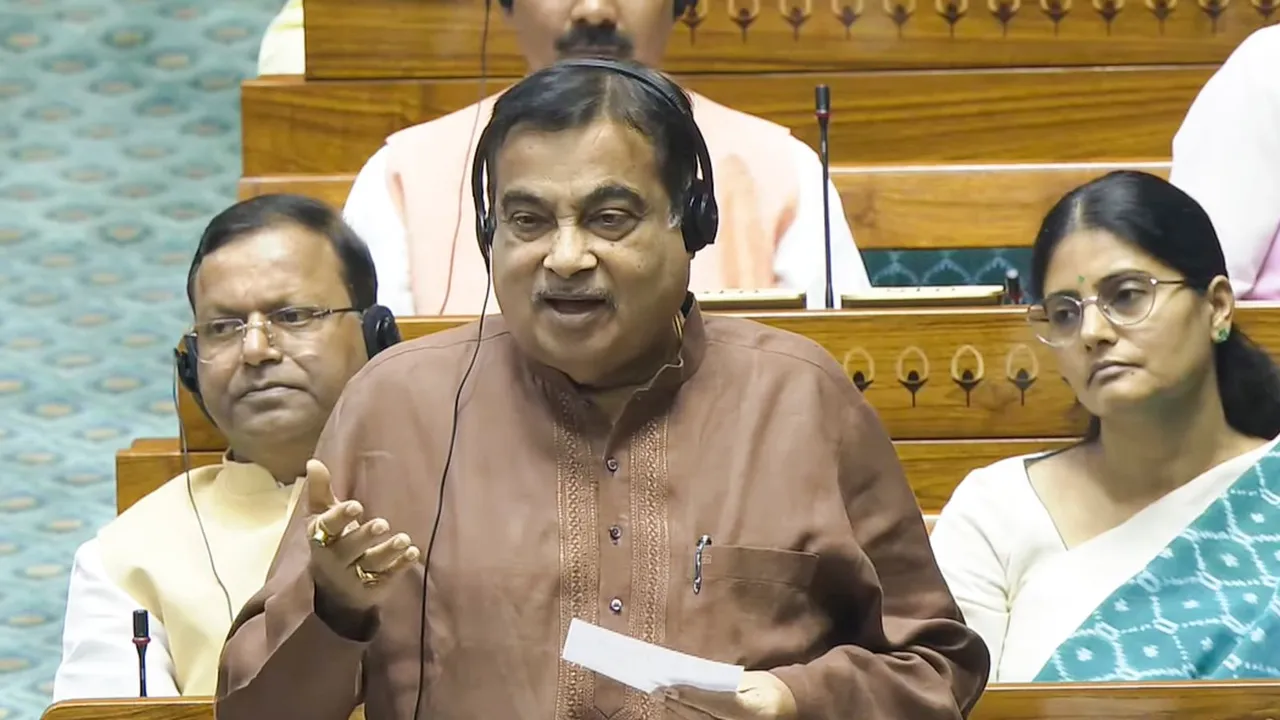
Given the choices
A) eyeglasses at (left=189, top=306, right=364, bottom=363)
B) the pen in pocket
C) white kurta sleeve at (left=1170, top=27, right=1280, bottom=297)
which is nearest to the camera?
the pen in pocket

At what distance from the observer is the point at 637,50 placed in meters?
2.39

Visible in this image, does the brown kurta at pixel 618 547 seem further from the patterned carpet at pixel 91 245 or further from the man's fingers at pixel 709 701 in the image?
the patterned carpet at pixel 91 245

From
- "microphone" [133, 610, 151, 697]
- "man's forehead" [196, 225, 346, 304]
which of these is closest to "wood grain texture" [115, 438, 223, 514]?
"man's forehead" [196, 225, 346, 304]

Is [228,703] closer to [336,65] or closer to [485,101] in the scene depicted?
[485,101]

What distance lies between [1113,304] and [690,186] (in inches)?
28.6

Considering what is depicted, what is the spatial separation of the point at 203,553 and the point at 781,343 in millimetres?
750

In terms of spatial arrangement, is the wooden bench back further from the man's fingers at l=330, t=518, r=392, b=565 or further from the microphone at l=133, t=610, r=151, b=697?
the man's fingers at l=330, t=518, r=392, b=565

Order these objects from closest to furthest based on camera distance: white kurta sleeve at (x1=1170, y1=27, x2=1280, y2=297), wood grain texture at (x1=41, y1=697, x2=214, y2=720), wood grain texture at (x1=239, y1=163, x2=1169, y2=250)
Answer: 1. wood grain texture at (x1=41, y1=697, x2=214, y2=720)
2. white kurta sleeve at (x1=1170, y1=27, x2=1280, y2=297)
3. wood grain texture at (x1=239, y1=163, x2=1169, y2=250)

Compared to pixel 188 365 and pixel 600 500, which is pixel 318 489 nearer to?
pixel 600 500

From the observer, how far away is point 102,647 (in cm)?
185

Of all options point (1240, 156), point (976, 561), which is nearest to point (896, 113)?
point (1240, 156)

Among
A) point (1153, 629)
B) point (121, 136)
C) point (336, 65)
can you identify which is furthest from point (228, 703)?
point (121, 136)

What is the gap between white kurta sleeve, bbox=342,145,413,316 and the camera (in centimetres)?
249

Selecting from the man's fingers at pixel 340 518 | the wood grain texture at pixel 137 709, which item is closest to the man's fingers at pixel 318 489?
the man's fingers at pixel 340 518
